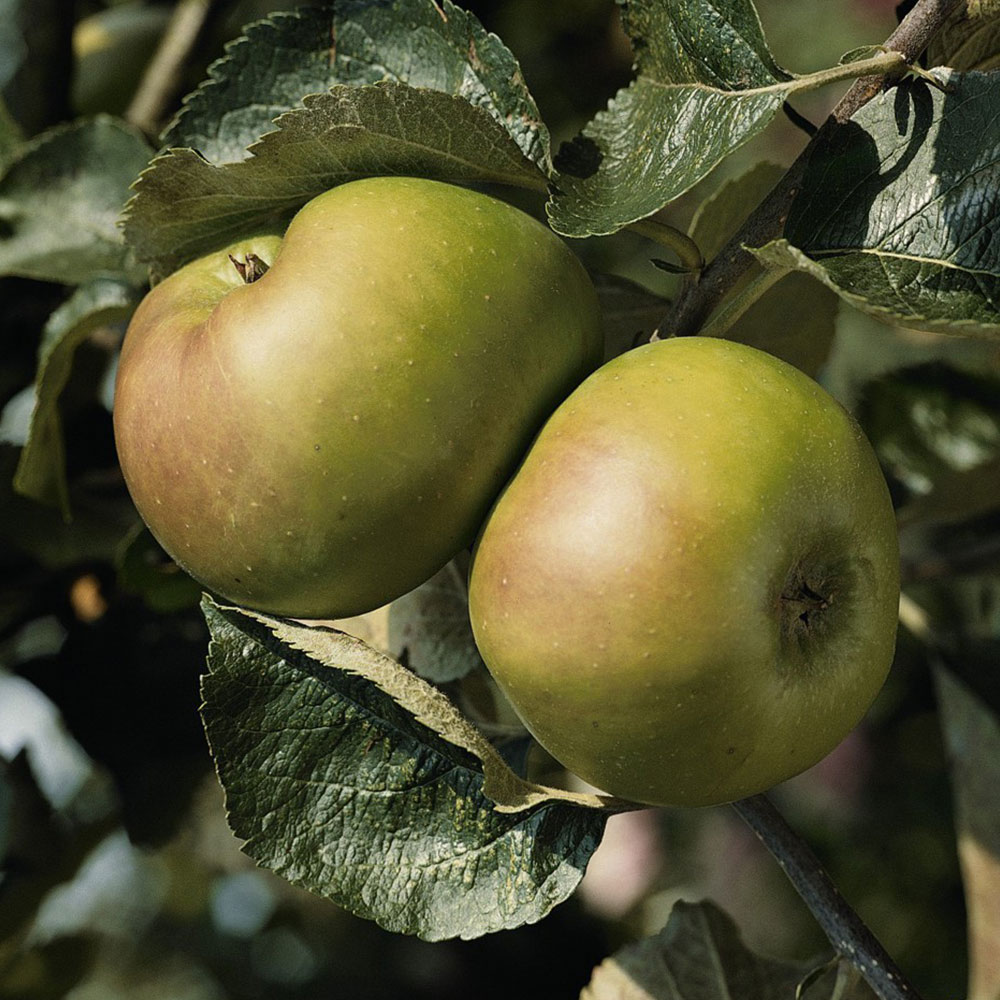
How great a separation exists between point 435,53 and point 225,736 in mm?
314

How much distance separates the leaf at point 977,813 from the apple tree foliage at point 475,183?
265 mm

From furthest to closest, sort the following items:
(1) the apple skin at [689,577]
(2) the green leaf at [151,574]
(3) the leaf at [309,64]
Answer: (2) the green leaf at [151,574] < (3) the leaf at [309,64] < (1) the apple skin at [689,577]

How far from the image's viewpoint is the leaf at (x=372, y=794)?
19.6 inches

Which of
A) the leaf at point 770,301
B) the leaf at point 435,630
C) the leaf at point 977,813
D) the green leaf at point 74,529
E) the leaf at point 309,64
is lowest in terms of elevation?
the leaf at point 977,813

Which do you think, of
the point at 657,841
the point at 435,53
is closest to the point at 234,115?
the point at 435,53

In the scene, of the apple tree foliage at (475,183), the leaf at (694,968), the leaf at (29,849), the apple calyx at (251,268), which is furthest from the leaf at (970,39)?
the leaf at (29,849)

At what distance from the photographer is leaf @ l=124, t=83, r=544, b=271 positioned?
0.46 m

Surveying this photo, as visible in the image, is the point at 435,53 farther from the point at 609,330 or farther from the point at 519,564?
the point at 519,564

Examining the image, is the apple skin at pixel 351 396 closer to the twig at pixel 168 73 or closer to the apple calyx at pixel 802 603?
the apple calyx at pixel 802 603

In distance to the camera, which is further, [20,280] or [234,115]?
[20,280]

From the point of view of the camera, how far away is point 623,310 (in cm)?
60

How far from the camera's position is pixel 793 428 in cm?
44

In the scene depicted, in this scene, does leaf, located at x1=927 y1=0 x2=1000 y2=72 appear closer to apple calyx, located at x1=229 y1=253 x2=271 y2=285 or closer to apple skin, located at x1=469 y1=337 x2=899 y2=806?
apple skin, located at x1=469 y1=337 x2=899 y2=806

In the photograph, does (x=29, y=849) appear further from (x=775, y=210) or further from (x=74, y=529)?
(x=775, y=210)
